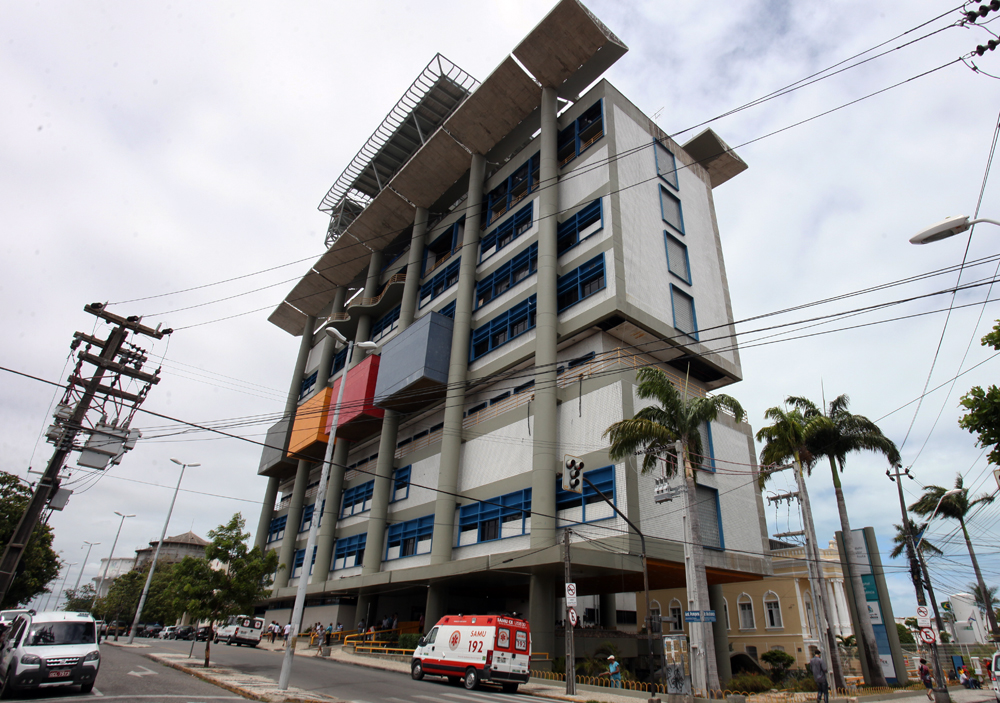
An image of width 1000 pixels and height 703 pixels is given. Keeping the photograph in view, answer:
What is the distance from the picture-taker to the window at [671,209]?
118ft

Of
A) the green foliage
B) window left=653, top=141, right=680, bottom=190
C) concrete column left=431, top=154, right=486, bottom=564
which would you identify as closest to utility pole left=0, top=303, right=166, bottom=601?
concrete column left=431, top=154, right=486, bottom=564

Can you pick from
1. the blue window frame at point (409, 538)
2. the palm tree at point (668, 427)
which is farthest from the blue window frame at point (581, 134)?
the blue window frame at point (409, 538)

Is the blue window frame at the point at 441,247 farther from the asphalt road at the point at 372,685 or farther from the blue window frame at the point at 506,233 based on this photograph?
the asphalt road at the point at 372,685

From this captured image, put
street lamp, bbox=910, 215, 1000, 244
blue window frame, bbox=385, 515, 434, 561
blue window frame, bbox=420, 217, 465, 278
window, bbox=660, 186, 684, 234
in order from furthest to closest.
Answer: blue window frame, bbox=420, 217, 465, 278 < window, bbox=660, 186, 684, 234 < blue window frame, bbox=385, 515, 434, 561 < street lamp, bbox=910, 215, 1000, 244

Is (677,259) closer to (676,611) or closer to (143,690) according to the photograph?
(676,611)

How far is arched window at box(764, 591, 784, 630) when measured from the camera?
134 feet

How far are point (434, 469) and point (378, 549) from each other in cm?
665

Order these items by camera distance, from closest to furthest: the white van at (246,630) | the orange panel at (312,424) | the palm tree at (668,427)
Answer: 1. the palm tree at (668,427)
2. the white van at (246,630)
3. the orange panel at (312,424)

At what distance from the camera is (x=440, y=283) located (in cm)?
4388

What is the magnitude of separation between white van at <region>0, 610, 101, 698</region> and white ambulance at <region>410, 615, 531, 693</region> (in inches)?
420

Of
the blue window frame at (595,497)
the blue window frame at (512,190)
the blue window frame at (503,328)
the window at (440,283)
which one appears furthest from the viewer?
the window at (440,283)

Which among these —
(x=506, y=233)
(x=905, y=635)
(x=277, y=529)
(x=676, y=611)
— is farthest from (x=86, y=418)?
(x=905, y=635)

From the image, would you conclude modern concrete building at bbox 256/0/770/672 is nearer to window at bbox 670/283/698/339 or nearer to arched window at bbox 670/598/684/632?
window at bbox 670/283/698/339

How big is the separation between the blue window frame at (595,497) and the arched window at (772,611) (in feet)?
80.5
